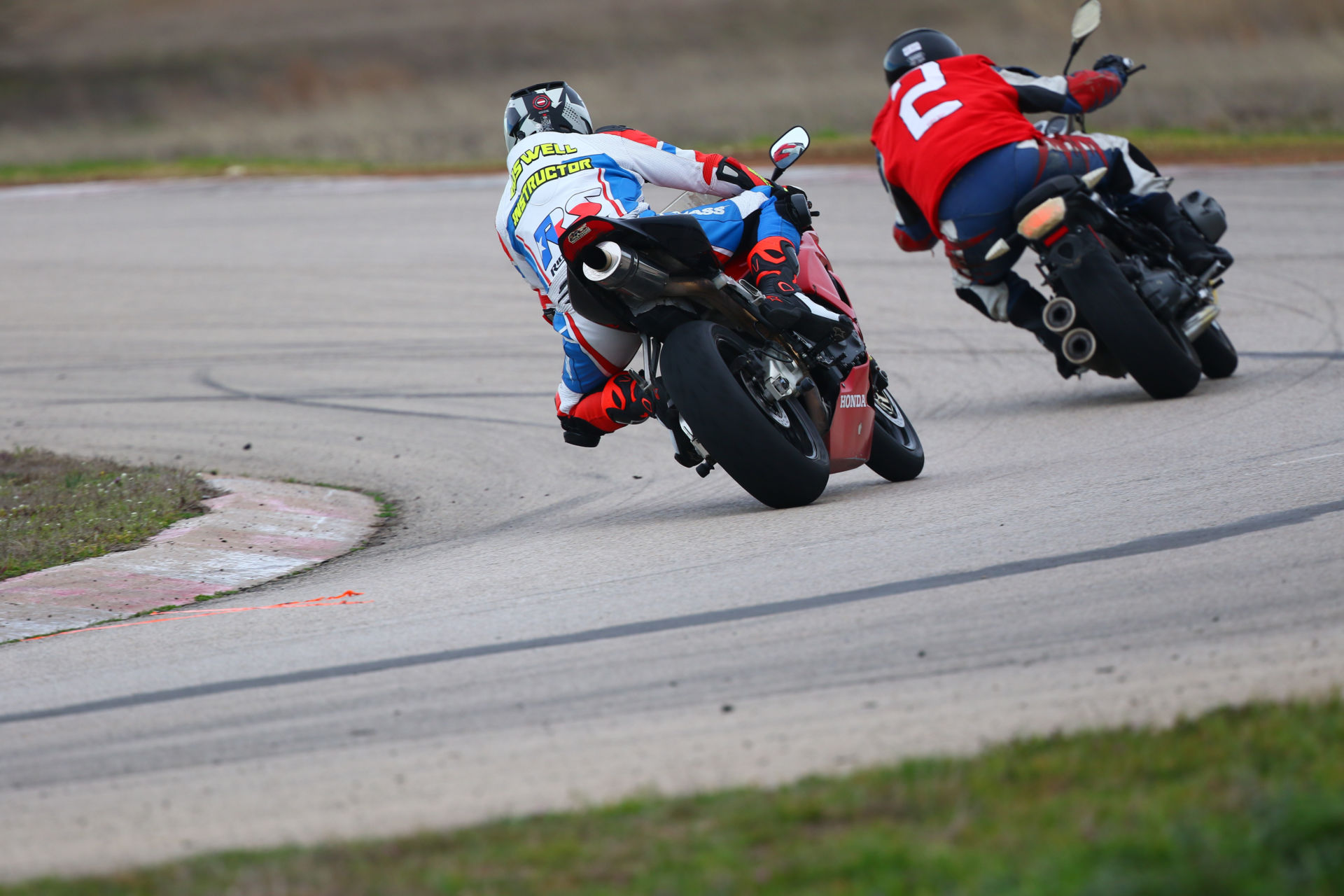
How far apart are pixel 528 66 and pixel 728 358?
35.4m

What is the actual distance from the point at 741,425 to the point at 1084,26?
3.53m

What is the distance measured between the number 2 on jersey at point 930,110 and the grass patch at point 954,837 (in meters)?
5.23

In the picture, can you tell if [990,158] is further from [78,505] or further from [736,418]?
[78,505]

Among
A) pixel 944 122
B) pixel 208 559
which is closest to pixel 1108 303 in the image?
pixel 944 122

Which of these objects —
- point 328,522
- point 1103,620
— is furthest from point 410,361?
point 1103,620

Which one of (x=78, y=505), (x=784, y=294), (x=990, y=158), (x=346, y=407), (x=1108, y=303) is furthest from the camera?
(x=346, y=407)

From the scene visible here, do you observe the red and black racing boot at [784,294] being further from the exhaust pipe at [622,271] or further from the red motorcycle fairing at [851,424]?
the exhaust pipe at [622,271]

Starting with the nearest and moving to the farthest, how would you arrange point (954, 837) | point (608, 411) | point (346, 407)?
point (954, 837) → point (608, 411) → point (346, 407)

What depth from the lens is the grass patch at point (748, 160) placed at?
1847cm

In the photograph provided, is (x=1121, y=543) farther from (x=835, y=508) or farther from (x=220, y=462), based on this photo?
(x=220, y=462)

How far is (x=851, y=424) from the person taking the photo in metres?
6.74

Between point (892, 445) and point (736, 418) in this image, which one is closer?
point (736, 418)

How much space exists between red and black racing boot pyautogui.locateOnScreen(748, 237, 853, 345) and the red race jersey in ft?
6.10

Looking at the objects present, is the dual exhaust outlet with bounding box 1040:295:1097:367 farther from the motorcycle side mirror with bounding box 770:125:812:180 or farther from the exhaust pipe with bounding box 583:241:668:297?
the exhaust pipe with bounding box 583:241:668:297
